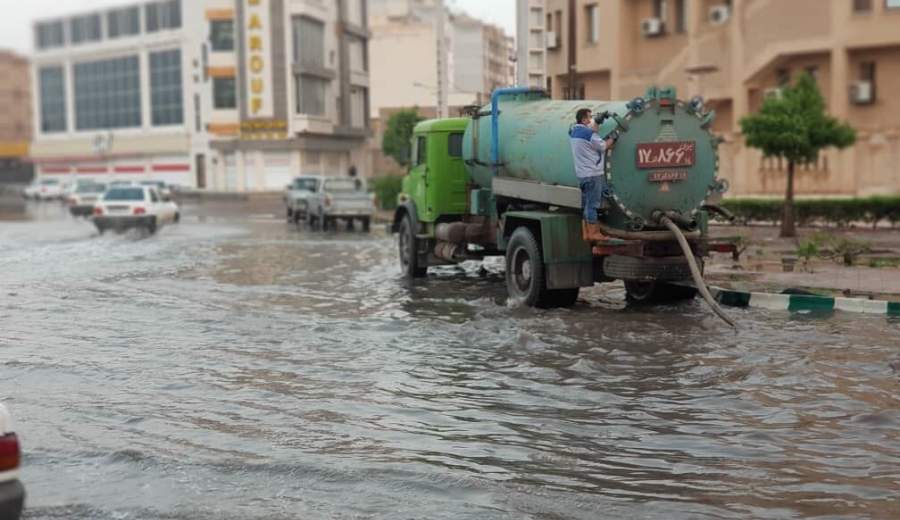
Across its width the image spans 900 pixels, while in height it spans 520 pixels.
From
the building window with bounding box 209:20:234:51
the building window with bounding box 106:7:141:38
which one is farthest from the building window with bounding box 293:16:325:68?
the building window with bounding box 106:7:141:38

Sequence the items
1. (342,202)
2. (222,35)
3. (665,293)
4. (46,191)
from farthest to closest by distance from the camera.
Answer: (46,191) < (222,35) < (342,202) < (665,293)

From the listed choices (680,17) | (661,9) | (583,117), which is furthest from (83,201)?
(583,117)

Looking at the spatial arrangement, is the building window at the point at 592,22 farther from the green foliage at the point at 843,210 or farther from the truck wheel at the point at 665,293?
the truck wheel at the point at 665,293

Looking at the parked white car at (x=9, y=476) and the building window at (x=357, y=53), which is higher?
the building window at (x=357, y=53)

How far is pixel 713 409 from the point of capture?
28.2 feet

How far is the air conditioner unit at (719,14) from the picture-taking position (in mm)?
40156

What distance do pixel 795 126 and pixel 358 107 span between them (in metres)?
64.3

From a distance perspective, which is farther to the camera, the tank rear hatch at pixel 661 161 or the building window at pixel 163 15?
the building window at pixel 163 15

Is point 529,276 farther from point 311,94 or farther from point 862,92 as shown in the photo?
point 311,94

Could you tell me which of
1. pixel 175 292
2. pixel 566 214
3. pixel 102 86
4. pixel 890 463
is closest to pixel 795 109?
pixel 566 214

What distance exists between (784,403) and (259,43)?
70.4 metres

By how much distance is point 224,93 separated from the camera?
3083 inches

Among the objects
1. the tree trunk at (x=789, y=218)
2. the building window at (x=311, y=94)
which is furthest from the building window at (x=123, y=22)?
the tree trunk at (x=789, y=218)

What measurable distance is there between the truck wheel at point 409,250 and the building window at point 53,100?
286 feet
